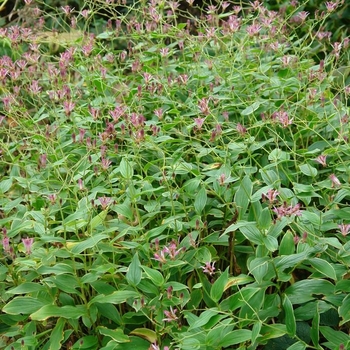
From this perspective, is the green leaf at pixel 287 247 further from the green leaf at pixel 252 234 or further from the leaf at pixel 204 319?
the leaf at pixel 204 319

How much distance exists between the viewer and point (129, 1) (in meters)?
5.18

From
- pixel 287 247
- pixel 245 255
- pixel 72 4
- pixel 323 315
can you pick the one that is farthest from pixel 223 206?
pixel 72 4

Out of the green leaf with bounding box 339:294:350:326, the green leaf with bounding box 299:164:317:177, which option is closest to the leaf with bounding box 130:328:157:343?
the green leaf with bounding box 339:294:350:326

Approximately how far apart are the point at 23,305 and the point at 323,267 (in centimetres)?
78

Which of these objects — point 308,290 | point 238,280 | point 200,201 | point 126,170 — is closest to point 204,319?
point 238,280

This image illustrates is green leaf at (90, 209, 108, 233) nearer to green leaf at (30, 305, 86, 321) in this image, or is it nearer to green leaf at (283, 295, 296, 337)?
green leaf at (30, 305, 86, 321)

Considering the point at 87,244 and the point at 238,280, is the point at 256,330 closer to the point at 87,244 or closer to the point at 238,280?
the point at 238,280

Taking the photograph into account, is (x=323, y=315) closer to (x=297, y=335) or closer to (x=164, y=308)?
(x=297, y=335)

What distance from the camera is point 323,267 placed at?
1706 millimetres

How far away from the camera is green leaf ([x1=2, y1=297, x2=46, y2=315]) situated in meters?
1.80

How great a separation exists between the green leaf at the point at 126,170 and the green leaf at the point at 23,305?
42 centimetres

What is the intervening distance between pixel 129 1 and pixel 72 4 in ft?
1.45

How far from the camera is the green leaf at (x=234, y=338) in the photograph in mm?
1625

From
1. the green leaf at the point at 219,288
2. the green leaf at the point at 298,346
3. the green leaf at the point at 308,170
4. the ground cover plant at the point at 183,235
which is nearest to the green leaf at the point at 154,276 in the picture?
the ground cover plant at the point at 183,235
